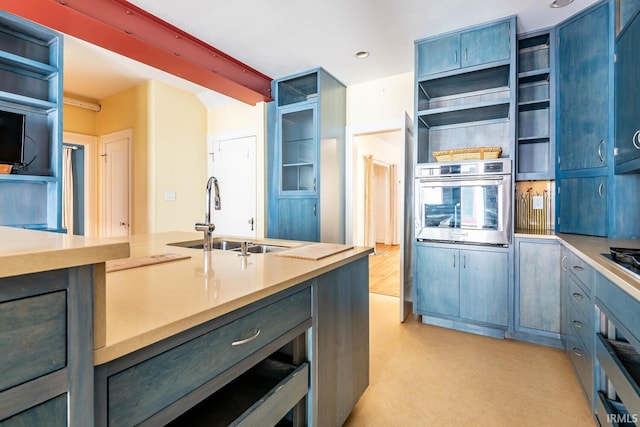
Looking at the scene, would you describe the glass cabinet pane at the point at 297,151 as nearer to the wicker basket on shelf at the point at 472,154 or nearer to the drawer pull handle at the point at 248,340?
the wicker basket on shelf at the point at 472,154

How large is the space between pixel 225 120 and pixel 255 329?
4.10m

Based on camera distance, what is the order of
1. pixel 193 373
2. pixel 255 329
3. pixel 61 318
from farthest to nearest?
pixel 255 329 < pixel 193 373 < pixel 61 318

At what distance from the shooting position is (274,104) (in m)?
3.92

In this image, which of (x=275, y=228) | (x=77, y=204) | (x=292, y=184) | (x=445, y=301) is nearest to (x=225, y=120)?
(x=292, y=184)

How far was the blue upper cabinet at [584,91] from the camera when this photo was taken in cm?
230

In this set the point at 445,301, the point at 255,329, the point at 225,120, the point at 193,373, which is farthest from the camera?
the point at 225,120

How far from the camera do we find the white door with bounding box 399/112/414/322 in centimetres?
314

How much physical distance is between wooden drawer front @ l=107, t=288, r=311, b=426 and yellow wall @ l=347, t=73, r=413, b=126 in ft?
10.1

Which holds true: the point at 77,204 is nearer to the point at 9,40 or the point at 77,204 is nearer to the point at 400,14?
the point at 9,40

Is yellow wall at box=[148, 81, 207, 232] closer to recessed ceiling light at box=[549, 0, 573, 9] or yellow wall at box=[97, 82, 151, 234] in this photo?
yellow wall at box=[97, 82, 151, 234]

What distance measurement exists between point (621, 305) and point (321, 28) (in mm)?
2748

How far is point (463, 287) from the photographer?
9.11 ft

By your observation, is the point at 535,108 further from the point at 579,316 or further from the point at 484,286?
the point at 579,316

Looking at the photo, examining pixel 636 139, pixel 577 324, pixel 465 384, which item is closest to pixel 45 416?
pixel 465 384
